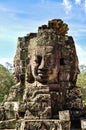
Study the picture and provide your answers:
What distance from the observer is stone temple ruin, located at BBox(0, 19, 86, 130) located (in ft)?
30.9

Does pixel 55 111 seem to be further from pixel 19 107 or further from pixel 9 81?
pixel 9 81

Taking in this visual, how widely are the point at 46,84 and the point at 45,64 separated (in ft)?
2.13

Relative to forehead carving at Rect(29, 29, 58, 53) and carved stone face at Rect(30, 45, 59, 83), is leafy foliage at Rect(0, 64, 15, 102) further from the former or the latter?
forehead carving at Rect(29, 29, 58, 53)

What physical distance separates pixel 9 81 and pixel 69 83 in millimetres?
17419

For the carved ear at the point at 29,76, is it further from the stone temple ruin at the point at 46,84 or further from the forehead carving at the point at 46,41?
the forehead carving at the point at 46,41

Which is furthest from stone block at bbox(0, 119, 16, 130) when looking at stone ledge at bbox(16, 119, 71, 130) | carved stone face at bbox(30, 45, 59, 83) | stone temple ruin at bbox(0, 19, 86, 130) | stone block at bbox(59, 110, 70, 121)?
carved stone face at bbox(30, 45, 59, 83)

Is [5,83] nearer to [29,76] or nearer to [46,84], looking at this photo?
[29,76]

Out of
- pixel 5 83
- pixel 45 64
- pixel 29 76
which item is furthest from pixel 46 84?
pixel 5 83

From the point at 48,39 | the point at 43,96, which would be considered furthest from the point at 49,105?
the point at 48,39

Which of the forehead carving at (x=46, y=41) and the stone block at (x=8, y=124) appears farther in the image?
the forehead carving at (x=46, y=41)

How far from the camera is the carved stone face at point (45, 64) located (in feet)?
33.1

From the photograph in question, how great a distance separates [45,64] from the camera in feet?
33.0

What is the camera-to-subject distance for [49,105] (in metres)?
9.48

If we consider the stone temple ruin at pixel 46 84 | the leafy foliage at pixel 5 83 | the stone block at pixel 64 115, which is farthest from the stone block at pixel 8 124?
the leafy foliage at pixel 5 83
